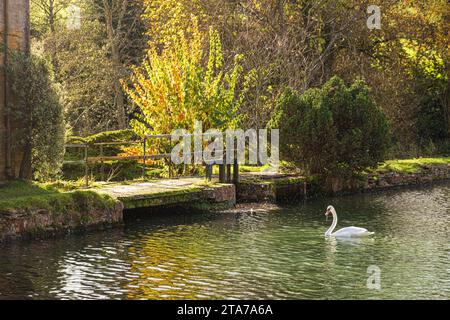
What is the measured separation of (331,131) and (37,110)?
31.4ft

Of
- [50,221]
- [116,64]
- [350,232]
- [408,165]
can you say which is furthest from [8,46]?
[116,64]

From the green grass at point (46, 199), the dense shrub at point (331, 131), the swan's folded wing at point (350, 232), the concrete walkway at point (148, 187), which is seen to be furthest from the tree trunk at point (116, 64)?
the swan's folded wing at point (350, 232)

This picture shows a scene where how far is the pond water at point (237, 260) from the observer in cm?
1193

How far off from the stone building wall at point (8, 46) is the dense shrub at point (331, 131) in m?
8.72

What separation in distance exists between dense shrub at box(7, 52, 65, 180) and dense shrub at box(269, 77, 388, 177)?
319 inches

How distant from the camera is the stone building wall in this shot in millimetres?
19062

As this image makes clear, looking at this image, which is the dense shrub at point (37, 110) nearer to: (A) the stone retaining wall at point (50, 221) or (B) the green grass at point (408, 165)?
(A) the stone retaining wall at point (50, 221)

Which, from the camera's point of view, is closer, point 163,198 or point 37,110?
point 37,110

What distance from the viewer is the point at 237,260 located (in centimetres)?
1430

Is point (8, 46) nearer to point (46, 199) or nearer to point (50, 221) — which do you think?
point (46, 199)

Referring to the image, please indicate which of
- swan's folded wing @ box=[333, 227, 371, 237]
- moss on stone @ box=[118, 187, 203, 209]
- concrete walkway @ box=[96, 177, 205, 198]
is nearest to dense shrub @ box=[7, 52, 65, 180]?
concrete walkway @ box=[96, 177, 205, 198]

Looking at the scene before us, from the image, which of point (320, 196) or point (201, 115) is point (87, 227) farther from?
point (320, 196)

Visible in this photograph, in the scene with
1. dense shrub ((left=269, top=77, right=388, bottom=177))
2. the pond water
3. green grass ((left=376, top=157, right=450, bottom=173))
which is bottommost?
the pond water

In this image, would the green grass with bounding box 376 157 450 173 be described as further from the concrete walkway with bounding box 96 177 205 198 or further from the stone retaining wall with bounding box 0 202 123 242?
the stone retaining wall with bounding box 0 202 123 242
